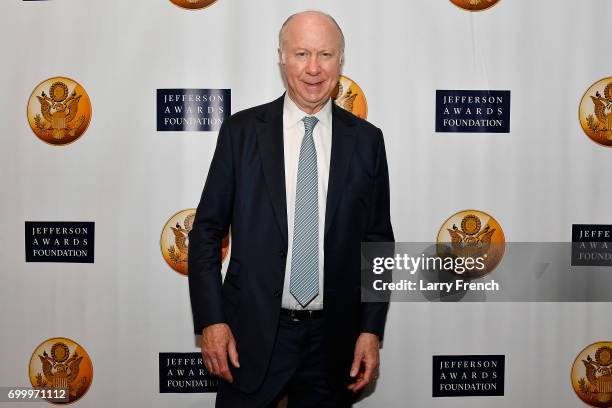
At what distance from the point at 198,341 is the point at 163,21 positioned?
1215 mm

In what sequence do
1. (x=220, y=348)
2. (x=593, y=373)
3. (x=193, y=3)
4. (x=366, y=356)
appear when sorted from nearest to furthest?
1. (x=220, y=348)
2. (x=366, y=356)
3. (x=193, y=3)
4. (x=593, y=373)

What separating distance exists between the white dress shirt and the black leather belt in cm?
1

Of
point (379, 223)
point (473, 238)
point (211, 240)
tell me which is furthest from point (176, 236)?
point (473, 238)

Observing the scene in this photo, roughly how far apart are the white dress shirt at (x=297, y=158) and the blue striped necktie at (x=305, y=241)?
0.05 ft

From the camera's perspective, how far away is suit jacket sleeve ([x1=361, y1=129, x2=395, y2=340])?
152 cm

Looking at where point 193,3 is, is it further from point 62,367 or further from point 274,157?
point 62,367

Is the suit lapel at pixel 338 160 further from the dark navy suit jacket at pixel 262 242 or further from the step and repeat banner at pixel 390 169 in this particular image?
the step and repeat banner at pixel 390 169

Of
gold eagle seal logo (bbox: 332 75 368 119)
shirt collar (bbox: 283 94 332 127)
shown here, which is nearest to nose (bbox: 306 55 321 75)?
shirt collar (bbox: 283 94 332 127)

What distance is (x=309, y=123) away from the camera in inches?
59.8

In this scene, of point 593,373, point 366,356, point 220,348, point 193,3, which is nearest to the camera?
point 220,348

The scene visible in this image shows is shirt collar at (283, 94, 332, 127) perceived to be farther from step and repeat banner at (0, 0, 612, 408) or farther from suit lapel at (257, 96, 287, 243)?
step and repeat banner at (0, 0, 612, 408)

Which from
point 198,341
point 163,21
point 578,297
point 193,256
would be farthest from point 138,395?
point 578,297

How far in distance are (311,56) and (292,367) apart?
0.86 meters

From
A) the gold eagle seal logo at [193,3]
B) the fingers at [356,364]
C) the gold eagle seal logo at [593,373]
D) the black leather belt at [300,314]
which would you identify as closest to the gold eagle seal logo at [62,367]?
the black leather belt at [300,314]
